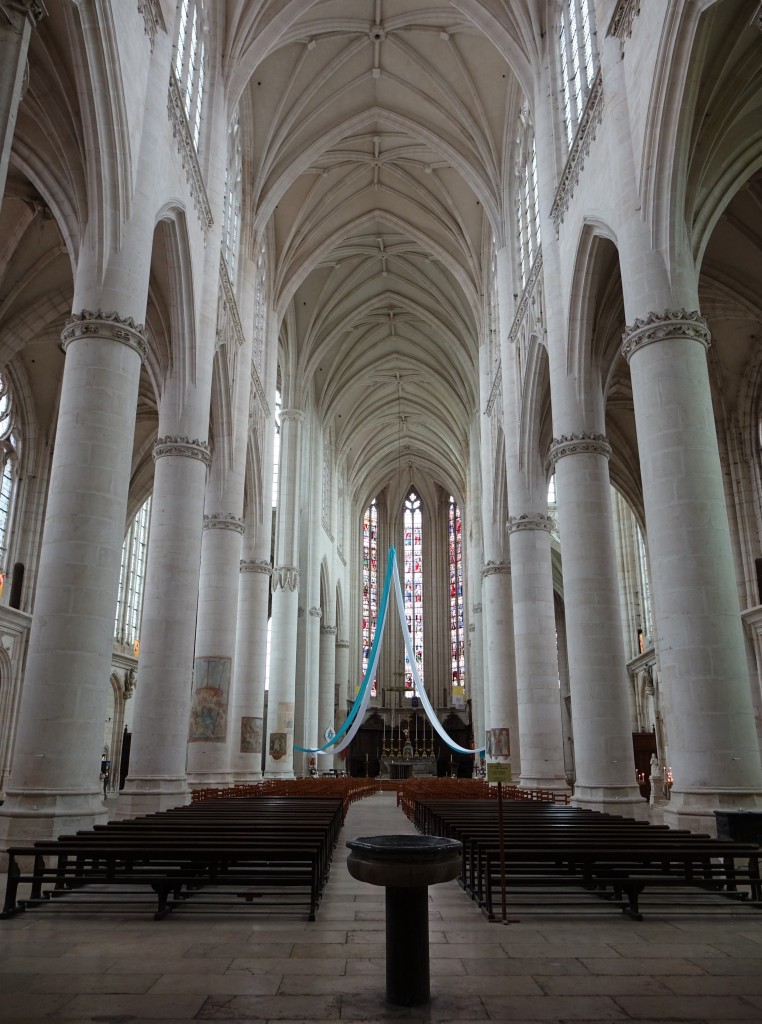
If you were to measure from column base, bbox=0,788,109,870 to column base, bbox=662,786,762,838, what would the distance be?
24.8 feet

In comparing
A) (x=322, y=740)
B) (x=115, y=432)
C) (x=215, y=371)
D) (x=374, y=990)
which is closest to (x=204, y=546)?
(x=215, y=371)

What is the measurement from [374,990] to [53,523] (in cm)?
767

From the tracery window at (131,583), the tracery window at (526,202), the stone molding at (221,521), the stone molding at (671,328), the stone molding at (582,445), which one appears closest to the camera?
the stone molding at (671,328)

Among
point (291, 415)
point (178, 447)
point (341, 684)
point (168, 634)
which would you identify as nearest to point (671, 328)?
point (178, 447)

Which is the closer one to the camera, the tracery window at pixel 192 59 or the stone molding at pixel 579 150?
the stone molding at pixel 579 150

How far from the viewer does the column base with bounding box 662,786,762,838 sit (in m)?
9.65

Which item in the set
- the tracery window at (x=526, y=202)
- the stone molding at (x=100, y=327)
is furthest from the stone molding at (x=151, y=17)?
the tracery window at (x=526, y=202)

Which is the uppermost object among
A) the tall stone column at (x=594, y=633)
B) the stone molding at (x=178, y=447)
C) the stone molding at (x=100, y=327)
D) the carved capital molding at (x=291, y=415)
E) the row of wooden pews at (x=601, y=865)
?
the carved capital molding at (x=291, y=415)

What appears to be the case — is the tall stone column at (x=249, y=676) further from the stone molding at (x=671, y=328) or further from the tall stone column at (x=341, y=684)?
the tall stone column at (x=341, y=684)

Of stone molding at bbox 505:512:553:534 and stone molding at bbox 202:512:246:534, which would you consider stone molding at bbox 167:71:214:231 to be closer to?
stone molding at bbox 202:512:246:534

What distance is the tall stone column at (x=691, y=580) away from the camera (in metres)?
9.91

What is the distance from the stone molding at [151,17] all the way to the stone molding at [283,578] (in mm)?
21203

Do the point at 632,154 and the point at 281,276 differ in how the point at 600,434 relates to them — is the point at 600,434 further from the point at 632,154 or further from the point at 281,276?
the point at 281,276

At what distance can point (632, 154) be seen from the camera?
12.9 metres
